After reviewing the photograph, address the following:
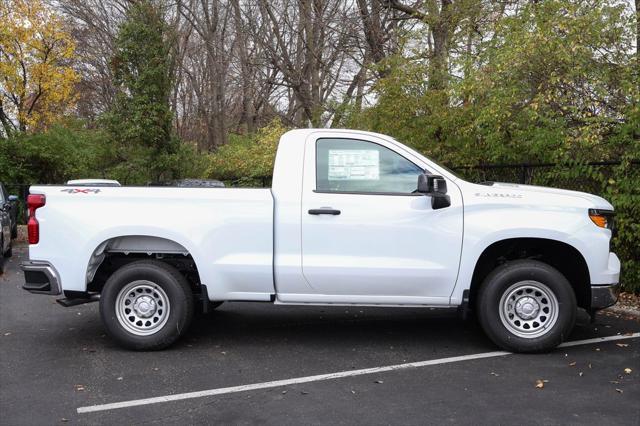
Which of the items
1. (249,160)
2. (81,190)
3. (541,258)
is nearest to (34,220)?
(81,190)

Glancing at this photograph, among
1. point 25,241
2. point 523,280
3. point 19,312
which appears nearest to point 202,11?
point 25,241

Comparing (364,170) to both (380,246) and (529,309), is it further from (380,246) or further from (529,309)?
(529,309)

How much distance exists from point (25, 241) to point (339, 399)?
13871 millimetres

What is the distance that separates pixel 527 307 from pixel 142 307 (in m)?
3.58

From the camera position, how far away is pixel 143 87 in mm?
20734

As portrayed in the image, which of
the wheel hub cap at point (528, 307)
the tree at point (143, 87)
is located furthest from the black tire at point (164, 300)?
the tree at point (143, 87)

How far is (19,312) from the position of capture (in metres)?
7.58

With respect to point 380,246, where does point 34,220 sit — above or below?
above

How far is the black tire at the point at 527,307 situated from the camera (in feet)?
18.1

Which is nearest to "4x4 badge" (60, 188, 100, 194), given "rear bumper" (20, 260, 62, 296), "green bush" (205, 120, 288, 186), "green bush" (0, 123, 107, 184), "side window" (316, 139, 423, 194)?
"rear bumper" (20, 260, 62, 296)

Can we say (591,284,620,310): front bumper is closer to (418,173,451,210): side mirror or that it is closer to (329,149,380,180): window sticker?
(418,173,451,210): side mirror

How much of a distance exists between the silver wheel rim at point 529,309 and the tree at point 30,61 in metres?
21.7

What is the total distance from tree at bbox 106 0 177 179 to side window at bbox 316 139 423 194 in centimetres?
1608

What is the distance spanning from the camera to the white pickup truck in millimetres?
5531
